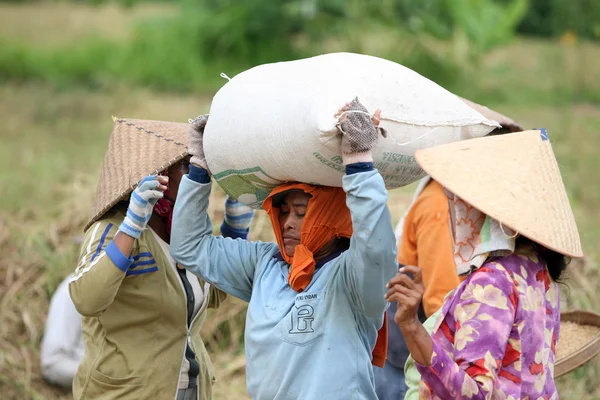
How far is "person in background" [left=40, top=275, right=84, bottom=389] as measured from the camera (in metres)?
5.29

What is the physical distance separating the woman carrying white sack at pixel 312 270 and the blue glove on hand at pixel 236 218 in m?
0.56

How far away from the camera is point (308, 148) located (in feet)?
7.84

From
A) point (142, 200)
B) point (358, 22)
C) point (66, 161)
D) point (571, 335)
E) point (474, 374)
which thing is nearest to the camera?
point (474, 374)

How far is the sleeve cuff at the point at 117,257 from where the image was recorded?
3006 millimetres

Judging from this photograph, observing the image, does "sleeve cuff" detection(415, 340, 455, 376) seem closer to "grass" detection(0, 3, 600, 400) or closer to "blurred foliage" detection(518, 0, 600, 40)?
"grass" detection(0, 3, 600, 400)

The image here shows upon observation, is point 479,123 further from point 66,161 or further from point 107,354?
point 66,161

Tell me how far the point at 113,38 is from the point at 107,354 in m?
10.5

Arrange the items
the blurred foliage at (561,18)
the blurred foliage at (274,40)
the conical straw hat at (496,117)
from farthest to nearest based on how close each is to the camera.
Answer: the blurred foliage at (561,18) → the blurred foliage at (274,40) → the conical straw hat at (496,117)

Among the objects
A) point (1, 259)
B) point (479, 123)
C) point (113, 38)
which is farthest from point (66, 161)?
point (479, 123)

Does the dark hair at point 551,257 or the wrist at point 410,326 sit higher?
the dark hair at point 551,257

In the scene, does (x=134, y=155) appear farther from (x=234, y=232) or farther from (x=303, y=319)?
(x=303, y=319)

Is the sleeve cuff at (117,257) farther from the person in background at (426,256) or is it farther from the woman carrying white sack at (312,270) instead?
the person in background at (426,256)

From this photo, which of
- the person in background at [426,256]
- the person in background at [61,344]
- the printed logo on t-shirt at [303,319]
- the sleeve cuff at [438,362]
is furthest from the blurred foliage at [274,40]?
the sleeve cuff at [438,362]

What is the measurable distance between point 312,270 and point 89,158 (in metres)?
6.43
